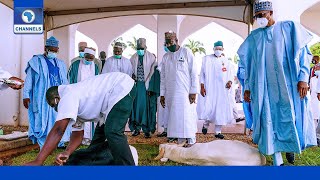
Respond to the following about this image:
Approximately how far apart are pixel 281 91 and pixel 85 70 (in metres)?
3.28

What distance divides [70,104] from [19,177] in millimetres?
1479

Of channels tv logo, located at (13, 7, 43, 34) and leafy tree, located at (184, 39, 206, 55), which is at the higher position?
leafy tree, located at (184, 39, 206, 55)

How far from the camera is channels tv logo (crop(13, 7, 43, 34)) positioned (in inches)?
121

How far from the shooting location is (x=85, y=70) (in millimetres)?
6070

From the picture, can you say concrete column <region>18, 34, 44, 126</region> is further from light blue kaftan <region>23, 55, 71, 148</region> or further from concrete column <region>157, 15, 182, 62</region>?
light blue kaftan <region>23, 55, 71, 148</region>

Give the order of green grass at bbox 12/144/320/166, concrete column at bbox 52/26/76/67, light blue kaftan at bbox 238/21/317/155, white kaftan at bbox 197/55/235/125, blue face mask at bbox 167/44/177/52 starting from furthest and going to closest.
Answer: concrete column at bbox 52/26/76/67, white kaftan at bbox 197/55/235/125, blue face mask at bbox 167/44/177/52, green grass at bbox 12/144/320/166, light blue kaftan at bbox 238/21/317/155

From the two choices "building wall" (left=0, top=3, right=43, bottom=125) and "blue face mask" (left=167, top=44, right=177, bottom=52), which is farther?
"building wall" (left=0, top=3, right=43, bottom=125)

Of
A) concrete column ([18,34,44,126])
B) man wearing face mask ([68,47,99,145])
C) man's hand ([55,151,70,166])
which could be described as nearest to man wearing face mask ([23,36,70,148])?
man wearing face mask ([68,47,99,145])

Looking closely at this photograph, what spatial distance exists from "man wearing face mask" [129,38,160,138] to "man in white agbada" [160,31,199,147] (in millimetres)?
1515

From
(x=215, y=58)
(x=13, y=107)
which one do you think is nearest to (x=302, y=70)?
(x=215, y=58)

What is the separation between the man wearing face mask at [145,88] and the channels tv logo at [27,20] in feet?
10.5

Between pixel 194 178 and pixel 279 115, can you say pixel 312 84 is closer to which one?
pixel 279 115

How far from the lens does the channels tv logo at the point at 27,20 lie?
121 inches

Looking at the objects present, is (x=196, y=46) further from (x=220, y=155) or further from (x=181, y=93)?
(x=220, y=155)
